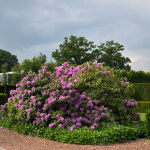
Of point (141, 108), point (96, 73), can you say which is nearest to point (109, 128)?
point (96, 73)

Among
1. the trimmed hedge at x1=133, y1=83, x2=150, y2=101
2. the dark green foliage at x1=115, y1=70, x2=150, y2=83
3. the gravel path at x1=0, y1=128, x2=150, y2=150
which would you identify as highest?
the dark green foliage at x1=115, y1=70, x2=150, y2=83

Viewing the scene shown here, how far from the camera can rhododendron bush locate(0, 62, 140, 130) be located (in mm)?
7012

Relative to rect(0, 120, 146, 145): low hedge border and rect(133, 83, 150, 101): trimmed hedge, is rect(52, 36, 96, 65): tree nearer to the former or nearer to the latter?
rect(133, 83, 150, 101): trimmed hedge

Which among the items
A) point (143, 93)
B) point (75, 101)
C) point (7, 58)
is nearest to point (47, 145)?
point (75, 101)

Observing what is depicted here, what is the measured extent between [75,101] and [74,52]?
3365 centimetres

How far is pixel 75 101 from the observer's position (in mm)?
7301

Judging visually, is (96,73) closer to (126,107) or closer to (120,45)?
(126,107)

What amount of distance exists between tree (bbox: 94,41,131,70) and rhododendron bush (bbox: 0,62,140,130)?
1346 inches

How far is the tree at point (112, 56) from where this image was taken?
42.2 meters

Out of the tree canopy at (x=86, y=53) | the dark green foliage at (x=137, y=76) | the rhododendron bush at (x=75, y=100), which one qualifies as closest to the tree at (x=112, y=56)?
the tree canopy at (x=86, y=53)

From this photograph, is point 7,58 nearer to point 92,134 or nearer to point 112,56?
point 112,56

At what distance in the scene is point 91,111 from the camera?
720cm

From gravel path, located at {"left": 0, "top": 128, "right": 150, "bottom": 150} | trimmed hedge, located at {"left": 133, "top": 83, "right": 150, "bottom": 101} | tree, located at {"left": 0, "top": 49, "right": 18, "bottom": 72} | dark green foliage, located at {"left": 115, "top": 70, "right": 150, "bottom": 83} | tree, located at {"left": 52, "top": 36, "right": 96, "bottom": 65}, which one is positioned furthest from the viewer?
tree, located at {"left": 0, "top": 49, "right": 18, "bottom": 72}

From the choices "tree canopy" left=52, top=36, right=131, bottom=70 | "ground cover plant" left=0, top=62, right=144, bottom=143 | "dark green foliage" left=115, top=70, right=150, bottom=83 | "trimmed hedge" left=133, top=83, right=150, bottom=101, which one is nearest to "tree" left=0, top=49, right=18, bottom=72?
"tree canopy" left=52, top=36, right=131, bottom=70
